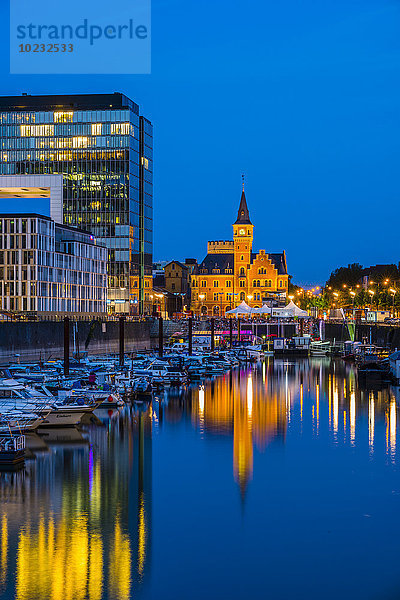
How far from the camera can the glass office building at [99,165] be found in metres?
183

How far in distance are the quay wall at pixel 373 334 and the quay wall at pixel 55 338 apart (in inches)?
1668

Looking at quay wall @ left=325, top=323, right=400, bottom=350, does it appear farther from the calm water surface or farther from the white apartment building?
the calm water surface

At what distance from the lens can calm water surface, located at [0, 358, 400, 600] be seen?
26500 millimetres

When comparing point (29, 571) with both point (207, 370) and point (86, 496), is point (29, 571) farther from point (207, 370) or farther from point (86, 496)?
point (207, 370)

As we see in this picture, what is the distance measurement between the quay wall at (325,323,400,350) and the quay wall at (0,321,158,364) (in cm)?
4237

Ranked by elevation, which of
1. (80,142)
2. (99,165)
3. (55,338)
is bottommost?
(55,338)

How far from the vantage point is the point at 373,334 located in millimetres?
147125

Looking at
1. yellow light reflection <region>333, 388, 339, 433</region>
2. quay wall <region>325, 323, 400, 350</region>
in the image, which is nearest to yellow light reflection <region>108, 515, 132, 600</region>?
yellow light reflection <region>333, 388, 339, 433</region>

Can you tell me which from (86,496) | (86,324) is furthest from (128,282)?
(86,496)

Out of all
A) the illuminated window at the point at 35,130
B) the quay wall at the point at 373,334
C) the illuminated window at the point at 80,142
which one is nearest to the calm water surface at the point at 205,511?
the quay wall at the point at 373,334

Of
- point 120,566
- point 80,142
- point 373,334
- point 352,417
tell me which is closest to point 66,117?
point 80,142

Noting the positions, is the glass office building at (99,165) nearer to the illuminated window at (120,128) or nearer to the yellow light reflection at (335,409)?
the illuminated window at (120,128)

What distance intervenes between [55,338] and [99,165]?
82414 millimetres

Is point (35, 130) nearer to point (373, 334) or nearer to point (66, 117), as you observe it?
point (66, 117)
